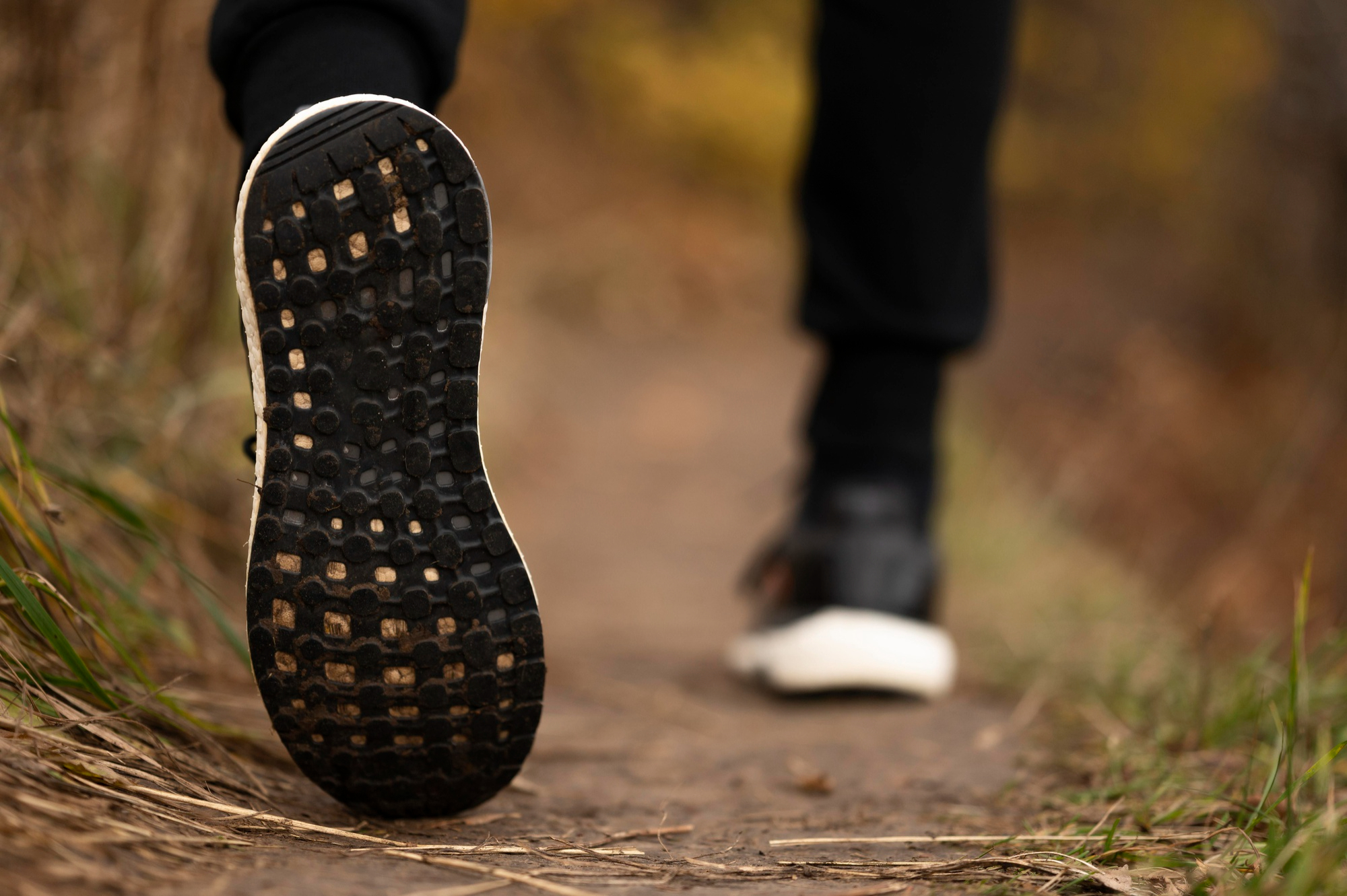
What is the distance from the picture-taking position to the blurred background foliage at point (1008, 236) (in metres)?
1.20

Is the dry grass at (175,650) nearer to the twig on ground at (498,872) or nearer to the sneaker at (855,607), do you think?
→ the twig on ground at (498,872)

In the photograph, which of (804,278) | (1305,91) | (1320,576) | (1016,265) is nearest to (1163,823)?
(804,278)

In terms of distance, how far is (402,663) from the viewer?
2.05 ft

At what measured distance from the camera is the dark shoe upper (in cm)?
118

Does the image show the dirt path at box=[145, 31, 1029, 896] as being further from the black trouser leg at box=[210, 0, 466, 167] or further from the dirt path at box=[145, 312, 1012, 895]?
the black trouser leg at box=[210, 0, 466, 167]

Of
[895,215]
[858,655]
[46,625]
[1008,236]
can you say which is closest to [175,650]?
[46,625]

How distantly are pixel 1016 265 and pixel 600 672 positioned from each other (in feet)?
17.9

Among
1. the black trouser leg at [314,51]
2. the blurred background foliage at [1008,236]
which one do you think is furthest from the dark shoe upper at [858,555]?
the black trouser leg at [314,51]

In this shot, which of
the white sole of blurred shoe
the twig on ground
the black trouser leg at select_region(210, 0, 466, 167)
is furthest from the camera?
the white sole of blurred shoe

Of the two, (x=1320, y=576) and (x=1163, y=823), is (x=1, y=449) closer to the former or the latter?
(x=1163, y=823)

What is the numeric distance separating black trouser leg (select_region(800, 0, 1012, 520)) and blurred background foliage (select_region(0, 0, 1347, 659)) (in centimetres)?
37

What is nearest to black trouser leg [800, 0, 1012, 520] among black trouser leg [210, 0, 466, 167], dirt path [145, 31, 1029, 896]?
dirt path [145, 31, 1029, 896]

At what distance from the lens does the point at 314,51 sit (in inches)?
26.2

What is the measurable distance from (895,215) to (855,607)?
445mm
